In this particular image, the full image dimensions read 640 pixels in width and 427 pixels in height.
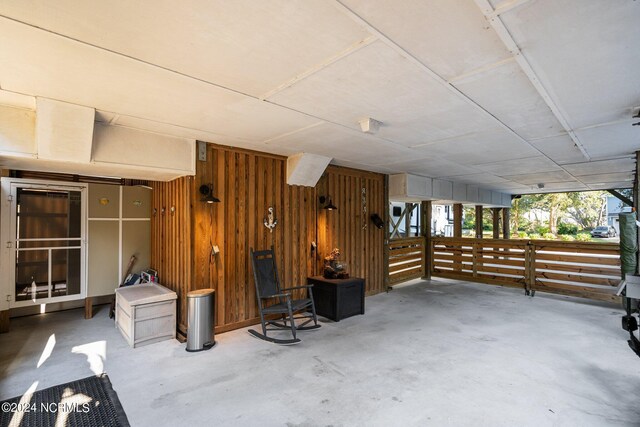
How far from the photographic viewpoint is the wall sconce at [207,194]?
3.81 metres

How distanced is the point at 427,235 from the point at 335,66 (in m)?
6.97

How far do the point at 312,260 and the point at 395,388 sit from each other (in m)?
2.77

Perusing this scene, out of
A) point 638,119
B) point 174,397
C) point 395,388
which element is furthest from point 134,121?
point 638,119

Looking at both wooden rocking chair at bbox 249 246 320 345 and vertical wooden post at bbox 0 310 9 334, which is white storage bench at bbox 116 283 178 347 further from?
vertical wooden post at bbox 0 310 9 334

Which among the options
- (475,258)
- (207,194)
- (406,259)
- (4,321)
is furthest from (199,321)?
(475,258)

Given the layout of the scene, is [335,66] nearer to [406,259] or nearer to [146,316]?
[146,316]

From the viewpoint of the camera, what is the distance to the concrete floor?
7.67ft

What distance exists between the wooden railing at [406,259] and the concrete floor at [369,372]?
97.6 inches

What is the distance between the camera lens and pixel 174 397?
255 centimetres

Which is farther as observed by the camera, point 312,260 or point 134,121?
point 312,260

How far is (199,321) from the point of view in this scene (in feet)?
11.5

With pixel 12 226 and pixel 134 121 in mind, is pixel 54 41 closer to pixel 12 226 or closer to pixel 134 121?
pixel 134 121

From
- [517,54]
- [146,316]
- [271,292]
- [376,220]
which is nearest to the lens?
[517,54]

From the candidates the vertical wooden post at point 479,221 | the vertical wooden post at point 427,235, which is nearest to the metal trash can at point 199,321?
the vertical wooden post at point 427,235
